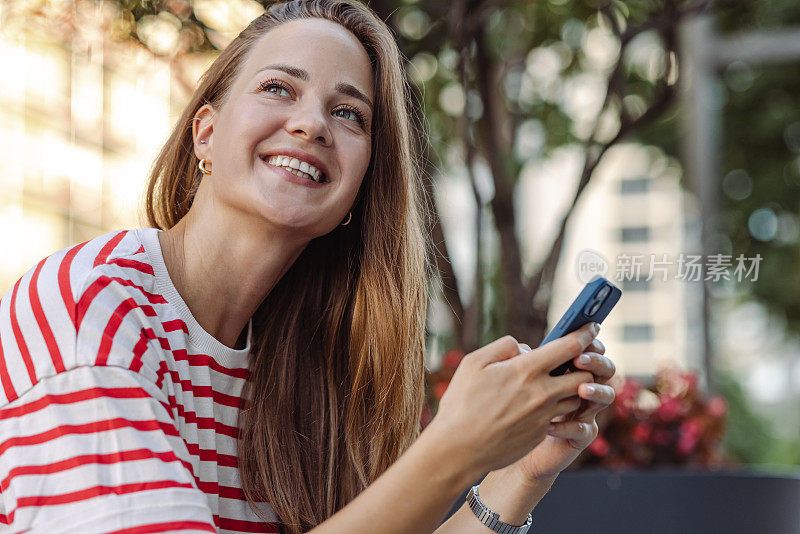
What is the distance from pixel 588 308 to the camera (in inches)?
47.7

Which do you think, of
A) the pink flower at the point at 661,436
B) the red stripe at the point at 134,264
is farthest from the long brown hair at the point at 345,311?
the pink flower at the point at 661,436

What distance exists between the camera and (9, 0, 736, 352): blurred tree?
10.8 ft

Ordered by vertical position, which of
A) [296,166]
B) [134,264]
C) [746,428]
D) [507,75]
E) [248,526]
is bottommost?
[746,428]

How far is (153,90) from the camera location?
3820 mm

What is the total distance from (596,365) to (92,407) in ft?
2.16

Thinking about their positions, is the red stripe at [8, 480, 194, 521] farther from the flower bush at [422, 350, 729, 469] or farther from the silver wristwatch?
the flower bush at [422, 350, 729, 469]

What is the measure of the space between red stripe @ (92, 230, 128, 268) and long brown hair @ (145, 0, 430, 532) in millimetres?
333

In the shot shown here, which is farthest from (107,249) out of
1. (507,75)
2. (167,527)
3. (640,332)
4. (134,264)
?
(640,332)

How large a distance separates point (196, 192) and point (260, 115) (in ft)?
0.92

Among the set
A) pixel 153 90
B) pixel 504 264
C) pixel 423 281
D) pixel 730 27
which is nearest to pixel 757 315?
pixel 730 27

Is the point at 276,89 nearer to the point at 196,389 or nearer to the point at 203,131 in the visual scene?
the point at 203,131

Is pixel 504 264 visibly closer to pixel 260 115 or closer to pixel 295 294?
pixel 295 294

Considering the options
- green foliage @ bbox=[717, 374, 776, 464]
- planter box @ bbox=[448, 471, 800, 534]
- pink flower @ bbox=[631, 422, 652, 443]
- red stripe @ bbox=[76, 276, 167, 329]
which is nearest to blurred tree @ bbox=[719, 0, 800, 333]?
green foliage @ bbox=[717, 374, 776, 464]

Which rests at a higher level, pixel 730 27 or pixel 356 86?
pixel 730 27
